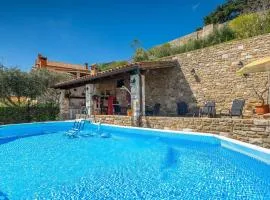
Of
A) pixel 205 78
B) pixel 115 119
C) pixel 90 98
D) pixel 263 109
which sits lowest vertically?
pixel 115 119

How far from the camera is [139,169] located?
21.9 feet

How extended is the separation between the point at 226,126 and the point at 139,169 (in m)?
4.17

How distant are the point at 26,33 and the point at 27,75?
4.99m

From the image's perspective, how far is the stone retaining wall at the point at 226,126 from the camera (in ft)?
25.8

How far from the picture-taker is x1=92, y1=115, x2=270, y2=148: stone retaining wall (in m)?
7.85

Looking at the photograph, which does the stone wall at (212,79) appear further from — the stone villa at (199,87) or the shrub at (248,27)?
the shrub at (248,27)

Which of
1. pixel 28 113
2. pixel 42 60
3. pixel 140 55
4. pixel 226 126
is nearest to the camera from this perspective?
pixel 226 126

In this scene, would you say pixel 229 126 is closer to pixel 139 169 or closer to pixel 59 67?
pixel 139 169

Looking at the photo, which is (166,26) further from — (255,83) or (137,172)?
(137,172)

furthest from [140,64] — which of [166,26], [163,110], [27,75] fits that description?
[166,26]

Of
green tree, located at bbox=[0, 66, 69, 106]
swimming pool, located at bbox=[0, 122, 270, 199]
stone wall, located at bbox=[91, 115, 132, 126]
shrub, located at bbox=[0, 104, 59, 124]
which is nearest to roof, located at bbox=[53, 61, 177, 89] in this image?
stone wall, located at bbox=[91, 115, 132, 126]

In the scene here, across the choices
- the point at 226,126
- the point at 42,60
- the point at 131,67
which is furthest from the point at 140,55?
the point at 42,60

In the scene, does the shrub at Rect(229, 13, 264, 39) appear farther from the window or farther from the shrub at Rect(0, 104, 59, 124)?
the shrub at Rect(0, 104, 59, 124)

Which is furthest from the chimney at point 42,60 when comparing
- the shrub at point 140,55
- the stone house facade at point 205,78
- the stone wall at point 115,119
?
the stone wall at point 115,119
